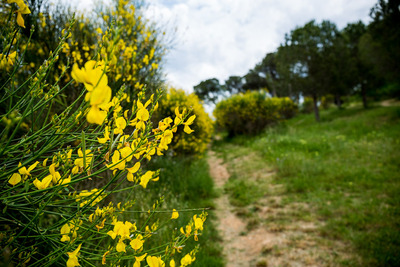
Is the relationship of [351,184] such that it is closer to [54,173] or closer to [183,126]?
[183,126]

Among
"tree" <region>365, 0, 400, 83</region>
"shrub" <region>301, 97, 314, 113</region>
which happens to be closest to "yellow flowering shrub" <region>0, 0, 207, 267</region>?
"tree" <region>365, 0, 400, 83</region>

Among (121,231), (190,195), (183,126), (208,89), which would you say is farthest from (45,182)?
(208,89)

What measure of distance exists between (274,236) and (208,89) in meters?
30.8

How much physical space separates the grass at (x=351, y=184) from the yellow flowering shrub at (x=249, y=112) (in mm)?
4200

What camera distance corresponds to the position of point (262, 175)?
5984mm

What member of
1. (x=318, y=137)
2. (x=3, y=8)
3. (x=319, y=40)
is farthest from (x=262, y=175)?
(x=319, y=40)

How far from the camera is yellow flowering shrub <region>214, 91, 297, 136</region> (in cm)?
1263

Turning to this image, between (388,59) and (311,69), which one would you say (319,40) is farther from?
(388,59)

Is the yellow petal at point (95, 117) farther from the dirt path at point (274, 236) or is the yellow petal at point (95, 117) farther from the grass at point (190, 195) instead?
the dirt path at point (274, 236)

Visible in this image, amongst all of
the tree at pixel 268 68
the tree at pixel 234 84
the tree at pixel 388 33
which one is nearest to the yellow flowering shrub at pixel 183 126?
the tree at pixel 388 33

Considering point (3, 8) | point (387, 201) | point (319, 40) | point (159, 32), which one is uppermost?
point (319, 40)

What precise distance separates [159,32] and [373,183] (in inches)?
205

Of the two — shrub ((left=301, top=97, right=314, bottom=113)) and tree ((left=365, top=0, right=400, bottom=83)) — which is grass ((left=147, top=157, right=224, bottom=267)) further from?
shrub ((left=301, top=97, right=314, bottom=113))

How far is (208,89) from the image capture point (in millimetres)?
33156
